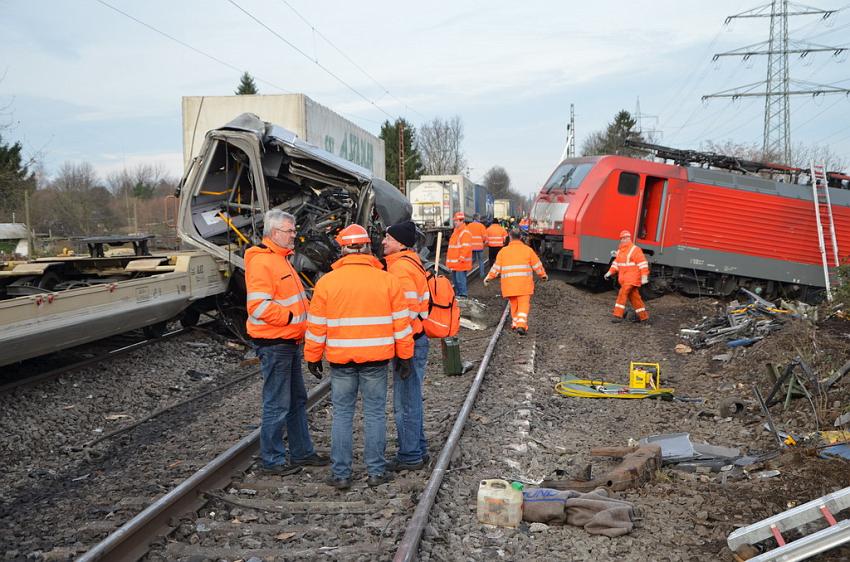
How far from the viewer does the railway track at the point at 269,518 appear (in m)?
3.85

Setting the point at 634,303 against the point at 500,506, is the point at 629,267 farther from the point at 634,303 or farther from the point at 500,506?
the point at 500,506

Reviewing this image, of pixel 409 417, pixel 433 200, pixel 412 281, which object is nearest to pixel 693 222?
pixel 412 281

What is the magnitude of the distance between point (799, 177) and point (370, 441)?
49.3 ft

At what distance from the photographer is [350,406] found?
487cm

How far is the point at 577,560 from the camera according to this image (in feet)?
12.6

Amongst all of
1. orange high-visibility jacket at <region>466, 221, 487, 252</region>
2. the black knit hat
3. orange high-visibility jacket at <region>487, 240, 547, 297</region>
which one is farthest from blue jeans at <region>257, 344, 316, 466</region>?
orange high-visibility jacket at <region>466, 221, 487, 252</region>

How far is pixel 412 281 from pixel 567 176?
11012 mm

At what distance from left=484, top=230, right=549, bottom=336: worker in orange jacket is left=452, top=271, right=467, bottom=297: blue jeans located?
374cm

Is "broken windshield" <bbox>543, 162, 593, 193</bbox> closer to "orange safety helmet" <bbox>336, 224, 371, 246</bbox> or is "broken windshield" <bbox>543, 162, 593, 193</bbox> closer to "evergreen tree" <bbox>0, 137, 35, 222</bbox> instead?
"orange safety helmet" <bbox>336, 224, 371, 246</bbox>

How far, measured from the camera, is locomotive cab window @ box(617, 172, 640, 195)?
14.3 m

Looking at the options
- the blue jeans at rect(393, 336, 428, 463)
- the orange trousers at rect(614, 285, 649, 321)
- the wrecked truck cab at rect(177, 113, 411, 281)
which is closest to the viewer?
the blue jeans at rect(393, 336, 428, 463)

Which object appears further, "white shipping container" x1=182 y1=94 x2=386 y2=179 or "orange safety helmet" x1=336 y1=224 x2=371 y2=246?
"white shipping container" x1=182 y1=94 x2=386 y2=179

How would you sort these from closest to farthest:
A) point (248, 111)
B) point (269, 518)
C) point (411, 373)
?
point (269, 518) < point (411, 373) < point (248, 111)

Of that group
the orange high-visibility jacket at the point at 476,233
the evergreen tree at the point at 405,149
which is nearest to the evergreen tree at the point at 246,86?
the evergreen tree at the point at 405,149
